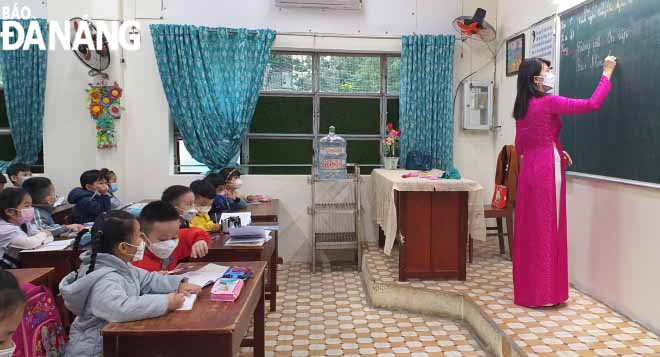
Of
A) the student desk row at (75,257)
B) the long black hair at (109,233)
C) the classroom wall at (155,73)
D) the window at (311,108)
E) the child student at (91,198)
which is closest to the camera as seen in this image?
the long black hair at (109,233)

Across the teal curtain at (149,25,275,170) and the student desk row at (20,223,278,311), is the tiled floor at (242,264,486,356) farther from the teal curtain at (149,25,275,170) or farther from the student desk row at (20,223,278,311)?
the teal curtain at (149,25,275,170)

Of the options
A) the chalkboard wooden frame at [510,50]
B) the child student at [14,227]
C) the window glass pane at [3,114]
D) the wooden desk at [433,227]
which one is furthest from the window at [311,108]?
the child student at [14,227]

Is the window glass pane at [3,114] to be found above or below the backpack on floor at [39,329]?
above

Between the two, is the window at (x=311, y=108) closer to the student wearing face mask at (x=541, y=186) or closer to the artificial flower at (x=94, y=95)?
the artificial flower at (x=94, y=95)

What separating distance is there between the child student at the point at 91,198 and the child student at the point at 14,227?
82 cm

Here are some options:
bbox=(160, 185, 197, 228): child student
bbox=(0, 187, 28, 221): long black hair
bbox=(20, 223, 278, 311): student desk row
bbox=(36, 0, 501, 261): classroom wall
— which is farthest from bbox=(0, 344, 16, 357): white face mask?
bbox=(36, 0, 501, 261): classroom wall

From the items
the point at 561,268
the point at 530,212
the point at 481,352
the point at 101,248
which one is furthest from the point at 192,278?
the point at 561,268

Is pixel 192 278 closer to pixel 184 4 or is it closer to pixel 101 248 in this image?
pixel 101 248

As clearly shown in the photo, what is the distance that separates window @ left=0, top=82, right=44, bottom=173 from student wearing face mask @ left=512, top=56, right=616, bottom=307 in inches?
177

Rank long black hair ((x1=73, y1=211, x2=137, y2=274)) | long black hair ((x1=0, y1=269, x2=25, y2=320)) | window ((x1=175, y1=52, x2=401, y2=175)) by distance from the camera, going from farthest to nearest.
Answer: window ((x1=175, y1=52, x2=401, y2=175)) → long black hair ((x1=73, y1=211, x2=137, y2=274)) → long black hair ((x1=0, y1=269, x2=25, y2=320))

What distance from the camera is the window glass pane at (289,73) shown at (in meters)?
4.92

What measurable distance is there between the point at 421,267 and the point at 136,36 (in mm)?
3436

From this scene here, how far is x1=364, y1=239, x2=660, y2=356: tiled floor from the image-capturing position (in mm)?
2457

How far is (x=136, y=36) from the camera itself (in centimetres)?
461
